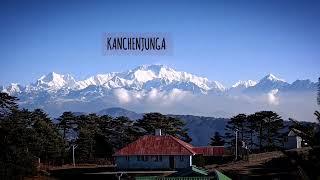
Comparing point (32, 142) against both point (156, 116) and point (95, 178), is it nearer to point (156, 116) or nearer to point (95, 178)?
point (95, 178)

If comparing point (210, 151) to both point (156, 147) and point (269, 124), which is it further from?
point (269, 124)

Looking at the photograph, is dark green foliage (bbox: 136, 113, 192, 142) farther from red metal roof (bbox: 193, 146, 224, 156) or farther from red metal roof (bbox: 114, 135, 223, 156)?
red metal roof (bbox: 114, 135, 223, 156)

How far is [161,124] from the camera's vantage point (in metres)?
96.5

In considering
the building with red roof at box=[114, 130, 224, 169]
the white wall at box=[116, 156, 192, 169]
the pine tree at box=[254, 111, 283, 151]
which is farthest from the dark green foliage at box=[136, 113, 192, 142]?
the white wall at box=[116, 156, 192, 169]

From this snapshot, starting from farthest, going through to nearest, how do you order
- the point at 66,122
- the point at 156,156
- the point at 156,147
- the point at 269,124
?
1. the point at 66,122
2. the point at 269,124
3. the point at 156,147
4. the point at 156,156

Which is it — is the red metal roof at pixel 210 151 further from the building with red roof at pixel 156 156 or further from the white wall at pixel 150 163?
the white wall at pixel 150 163

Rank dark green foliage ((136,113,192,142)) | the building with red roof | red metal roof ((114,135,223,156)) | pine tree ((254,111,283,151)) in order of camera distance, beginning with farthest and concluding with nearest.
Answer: pine tree ((254,111,283,151)) < dark green foliage ((136,113,192,142)) < red metal roof ((114,135,223,156)) < the building with red roof

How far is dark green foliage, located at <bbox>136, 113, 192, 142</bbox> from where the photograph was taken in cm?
9656

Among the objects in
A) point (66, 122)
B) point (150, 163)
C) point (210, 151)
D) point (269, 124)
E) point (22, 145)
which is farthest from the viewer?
point (66, 122)

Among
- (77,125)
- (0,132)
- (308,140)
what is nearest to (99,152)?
(77,125)

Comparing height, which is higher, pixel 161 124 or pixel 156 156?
pixel 161 124

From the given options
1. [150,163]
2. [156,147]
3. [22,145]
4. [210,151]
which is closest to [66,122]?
[210,151]

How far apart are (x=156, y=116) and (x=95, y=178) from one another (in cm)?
4553

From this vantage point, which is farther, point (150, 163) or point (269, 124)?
point (269, 124)
